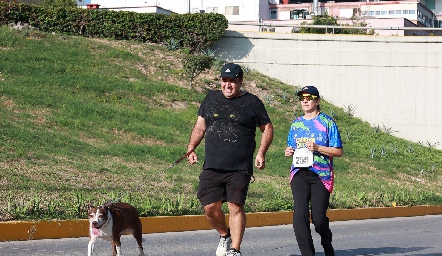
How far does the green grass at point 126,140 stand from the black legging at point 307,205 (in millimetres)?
4660

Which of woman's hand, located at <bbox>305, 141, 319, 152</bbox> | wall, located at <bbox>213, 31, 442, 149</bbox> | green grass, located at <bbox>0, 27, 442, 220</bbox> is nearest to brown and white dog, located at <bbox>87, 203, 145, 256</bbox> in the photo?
woman's hand, located at <bbox>305, 141, 319, 152</bbox>

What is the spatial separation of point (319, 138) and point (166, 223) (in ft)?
17.5

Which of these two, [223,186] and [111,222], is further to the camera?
[223,186]

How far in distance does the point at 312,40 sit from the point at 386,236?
22.7 m

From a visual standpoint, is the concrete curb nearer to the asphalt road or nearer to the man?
the asphalt road

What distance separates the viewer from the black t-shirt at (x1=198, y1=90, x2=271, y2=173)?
9.12 m

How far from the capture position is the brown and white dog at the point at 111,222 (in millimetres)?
8352

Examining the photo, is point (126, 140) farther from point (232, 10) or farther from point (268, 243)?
point (232, 10)

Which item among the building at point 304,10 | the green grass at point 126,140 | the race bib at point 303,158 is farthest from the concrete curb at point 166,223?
the building at point 304,10

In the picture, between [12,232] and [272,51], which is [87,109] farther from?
[12,232]

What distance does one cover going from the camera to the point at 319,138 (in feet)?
30.6

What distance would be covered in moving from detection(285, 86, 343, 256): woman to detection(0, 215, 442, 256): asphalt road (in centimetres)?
196

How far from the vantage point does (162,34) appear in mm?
36281

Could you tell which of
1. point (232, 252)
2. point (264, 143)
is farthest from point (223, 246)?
point (264, 143)
